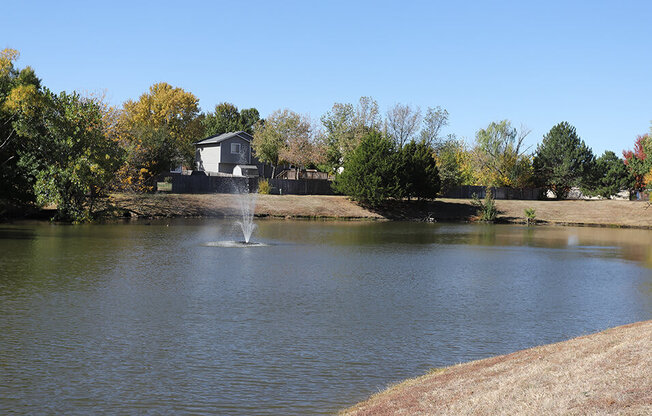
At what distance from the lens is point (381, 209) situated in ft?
290

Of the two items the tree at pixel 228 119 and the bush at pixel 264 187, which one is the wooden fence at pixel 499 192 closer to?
the bush at pixel 264 187

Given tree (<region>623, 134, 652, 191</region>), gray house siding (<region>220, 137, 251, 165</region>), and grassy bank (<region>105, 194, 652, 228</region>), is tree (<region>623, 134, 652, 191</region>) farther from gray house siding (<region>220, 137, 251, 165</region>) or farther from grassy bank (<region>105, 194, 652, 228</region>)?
gray house siding (<region>220, 137, 251, 165</region>)

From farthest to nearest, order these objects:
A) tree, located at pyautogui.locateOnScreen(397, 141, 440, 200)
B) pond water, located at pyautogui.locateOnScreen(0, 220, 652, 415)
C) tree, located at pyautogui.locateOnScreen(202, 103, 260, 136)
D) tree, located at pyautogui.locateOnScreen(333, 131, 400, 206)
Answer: tree, located at pyautogui.locateOnScreen(202, 103, 260, 136), tree, located at pyautogui.locateOnScreen(397, 141, 440, 200), tree, located at pyautogui.locateOnScreen(333, 131, 400, 206), pond water, located at pyautogui.locateOnScreen(0, 220, 652, 415)

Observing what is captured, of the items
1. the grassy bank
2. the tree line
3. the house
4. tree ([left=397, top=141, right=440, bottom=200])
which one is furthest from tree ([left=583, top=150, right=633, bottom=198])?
the house

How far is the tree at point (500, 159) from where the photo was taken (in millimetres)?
117688

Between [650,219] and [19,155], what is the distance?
245ft

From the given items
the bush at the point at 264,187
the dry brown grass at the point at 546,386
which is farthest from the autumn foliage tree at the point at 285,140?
the dry brown grass at the point at 546,386

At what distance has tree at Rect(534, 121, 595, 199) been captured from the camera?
11467cm

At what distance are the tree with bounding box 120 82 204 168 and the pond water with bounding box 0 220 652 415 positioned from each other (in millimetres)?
93669

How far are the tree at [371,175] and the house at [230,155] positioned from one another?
33783mm

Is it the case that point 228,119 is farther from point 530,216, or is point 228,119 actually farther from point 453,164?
point 530,216

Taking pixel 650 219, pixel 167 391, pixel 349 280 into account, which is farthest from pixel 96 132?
pixel 650 219

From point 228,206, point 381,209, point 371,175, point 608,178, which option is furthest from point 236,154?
point 608,178

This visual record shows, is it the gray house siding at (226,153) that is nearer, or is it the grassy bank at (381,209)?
the grassy bank at (381,209)
